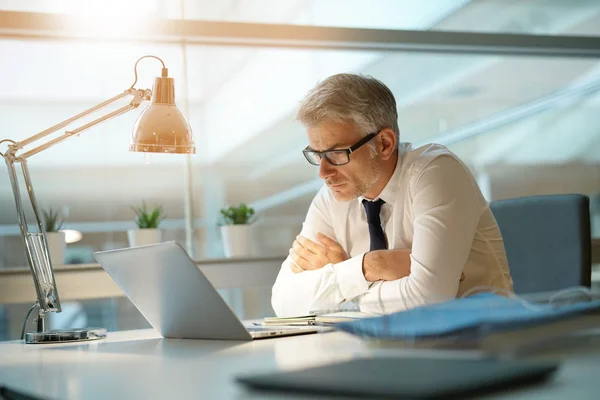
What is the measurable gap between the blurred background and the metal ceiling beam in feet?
0.04

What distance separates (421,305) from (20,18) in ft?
9.60

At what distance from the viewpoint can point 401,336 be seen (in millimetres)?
1122

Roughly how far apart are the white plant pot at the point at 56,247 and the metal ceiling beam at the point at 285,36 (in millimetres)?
942

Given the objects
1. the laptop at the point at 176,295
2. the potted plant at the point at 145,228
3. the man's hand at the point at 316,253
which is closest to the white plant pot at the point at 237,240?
the potted plant at the point at 145,228

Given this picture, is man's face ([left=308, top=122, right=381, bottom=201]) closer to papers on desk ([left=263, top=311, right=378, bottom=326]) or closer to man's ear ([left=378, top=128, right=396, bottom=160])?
man's ear ([left=378, top=128, right=396, bottom=160])

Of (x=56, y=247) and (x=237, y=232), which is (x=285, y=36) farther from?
(x=56, y=247)

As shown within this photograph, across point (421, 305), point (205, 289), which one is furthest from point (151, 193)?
point (421, 305)

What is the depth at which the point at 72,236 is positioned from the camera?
376 cm

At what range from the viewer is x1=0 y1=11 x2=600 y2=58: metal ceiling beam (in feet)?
12.1

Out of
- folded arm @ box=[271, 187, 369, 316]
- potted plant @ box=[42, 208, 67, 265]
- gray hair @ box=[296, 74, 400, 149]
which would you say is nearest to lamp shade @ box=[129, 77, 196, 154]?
gray hair @ box=[296, 74, 400, 149]

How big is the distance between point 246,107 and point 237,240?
0.75 meters

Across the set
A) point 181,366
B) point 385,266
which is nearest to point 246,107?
point 385,266

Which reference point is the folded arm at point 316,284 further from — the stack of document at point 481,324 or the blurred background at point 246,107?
the blurred background at point 246,107

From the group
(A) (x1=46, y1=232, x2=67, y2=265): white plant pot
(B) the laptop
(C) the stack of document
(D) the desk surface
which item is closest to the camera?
(D) the desk surface
